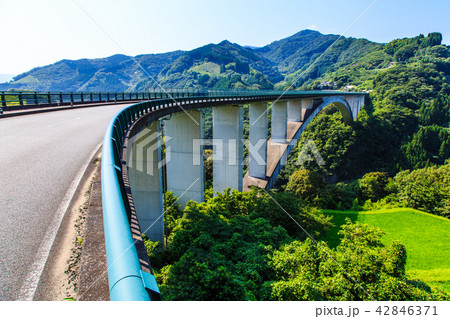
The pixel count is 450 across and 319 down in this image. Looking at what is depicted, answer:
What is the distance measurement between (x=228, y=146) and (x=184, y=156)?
615cm

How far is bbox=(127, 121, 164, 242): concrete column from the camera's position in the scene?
15323 mm

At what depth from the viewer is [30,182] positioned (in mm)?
5156

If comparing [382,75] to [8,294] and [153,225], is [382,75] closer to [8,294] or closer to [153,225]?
[153,225]

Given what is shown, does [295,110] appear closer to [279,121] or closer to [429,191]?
[279,121]

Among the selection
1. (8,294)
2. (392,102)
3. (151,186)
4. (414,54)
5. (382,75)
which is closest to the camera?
(8,294)

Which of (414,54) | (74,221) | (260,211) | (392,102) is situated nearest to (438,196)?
(260,211)

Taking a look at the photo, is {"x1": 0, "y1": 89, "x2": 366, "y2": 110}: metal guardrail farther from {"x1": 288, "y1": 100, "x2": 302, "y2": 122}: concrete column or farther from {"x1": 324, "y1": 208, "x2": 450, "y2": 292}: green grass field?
{"x1": 324, "y1": 208, "x2": 450, "y2": 292}: green grass field

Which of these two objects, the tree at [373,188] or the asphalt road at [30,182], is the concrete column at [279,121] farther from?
the asphalt road at [30,182]

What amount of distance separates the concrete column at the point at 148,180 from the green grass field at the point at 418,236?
12.2 meters

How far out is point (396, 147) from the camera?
200 feet

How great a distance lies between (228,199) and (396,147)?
5531cm

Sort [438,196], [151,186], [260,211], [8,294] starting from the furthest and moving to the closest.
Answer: [438,196] < [260,211] < [151,186] < [8,294]

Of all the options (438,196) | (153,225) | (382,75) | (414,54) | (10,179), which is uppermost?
(414,54)

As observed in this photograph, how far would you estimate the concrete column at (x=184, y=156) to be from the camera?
22203 millimetres
